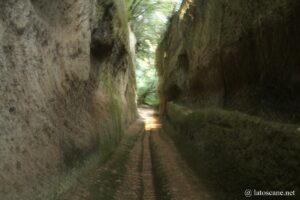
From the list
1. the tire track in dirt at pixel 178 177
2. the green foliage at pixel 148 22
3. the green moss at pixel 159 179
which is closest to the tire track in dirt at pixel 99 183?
the green moss at pixel 159 179

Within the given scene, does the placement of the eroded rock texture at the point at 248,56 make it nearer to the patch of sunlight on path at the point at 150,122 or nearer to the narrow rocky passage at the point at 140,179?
the narrow rocky passage at the point at 140,179

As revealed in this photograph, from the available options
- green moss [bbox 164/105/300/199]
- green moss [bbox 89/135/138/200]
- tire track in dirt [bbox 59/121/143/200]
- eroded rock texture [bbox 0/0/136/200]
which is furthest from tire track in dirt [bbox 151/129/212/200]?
eroded rock texture [bbox 0/0/136/200]

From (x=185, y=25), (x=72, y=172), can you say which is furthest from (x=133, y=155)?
(x=185, y=25)

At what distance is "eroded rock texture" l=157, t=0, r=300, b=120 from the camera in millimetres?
6652

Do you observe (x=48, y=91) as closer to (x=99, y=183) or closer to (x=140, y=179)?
(x=99, y=183)

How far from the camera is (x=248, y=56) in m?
8.09

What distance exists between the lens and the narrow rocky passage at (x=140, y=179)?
6.59 meters

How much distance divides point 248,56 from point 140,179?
435 centimetres

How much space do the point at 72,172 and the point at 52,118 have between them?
1.35 metres

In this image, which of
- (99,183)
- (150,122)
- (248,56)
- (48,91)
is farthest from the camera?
(150,122)

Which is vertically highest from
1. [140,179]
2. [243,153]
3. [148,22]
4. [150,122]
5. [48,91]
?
[148,22]

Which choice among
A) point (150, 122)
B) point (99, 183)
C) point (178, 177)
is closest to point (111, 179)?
point (99, 183)

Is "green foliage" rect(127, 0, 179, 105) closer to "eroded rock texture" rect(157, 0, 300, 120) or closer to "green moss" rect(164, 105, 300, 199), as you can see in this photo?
"eroded rock texture" rect(157, 0, 300, 120)

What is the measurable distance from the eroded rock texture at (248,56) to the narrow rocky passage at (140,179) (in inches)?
97.6
